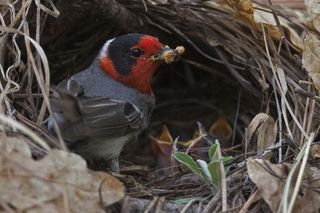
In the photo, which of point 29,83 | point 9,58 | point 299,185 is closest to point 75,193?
point 299,185

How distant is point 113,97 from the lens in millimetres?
3115

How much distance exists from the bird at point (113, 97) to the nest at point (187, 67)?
15 centimetres

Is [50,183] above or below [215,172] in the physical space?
above

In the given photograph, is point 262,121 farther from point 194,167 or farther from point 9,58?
point 9,58

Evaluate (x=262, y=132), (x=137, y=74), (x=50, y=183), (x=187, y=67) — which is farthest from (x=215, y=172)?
(x=187, y=67)

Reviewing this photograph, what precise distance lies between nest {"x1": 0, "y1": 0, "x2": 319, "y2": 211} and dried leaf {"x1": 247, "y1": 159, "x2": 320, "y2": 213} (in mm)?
181

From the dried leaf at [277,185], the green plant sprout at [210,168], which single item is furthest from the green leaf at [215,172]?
the dried leaf at [277,185]

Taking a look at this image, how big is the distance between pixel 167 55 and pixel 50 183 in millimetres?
1267

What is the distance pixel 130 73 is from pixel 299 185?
1.27m

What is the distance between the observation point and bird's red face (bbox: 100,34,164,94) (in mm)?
3211

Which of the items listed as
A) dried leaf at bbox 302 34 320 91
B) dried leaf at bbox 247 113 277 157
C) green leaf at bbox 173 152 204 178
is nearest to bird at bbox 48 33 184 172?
green leaf at bbox 173 152 204 178

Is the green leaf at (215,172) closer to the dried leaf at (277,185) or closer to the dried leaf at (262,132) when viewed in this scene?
the dried leaf at (277,185)

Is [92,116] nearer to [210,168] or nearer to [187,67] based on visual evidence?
[210,168]

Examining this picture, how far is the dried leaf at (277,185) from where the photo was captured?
2.34 m
